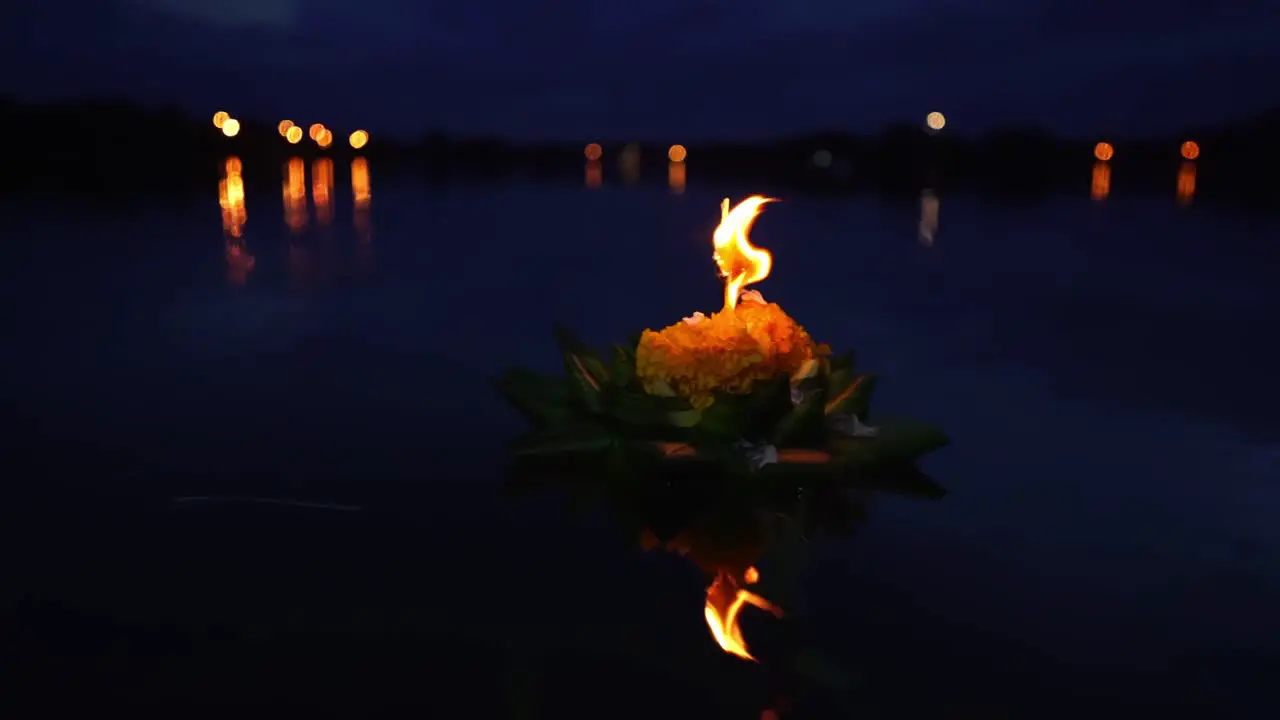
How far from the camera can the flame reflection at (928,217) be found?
50.4ft

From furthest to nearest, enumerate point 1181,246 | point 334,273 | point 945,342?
point 1181,246 → point 334,273 → point 945,342

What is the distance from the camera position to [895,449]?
3088 mm

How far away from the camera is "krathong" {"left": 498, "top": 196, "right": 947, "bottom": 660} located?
294 centimetres

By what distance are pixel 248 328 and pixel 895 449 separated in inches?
209

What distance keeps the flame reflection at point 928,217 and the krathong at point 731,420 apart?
11.6 metres

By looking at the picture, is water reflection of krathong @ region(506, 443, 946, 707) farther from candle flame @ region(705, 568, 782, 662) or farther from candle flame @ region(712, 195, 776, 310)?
candle flame @ region(712, 195, 776, 310)

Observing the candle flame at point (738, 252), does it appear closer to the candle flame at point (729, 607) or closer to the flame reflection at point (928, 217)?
the candle flame at point (729, 607)

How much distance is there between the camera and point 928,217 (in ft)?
65.3

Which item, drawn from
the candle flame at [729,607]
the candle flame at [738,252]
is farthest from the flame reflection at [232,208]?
the candle flame at [729,607]

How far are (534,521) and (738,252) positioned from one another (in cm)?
106

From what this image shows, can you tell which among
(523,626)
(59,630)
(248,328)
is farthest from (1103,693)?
(248,328)

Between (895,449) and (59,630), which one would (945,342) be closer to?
(895,449)

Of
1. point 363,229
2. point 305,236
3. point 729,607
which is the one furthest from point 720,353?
point 363,229

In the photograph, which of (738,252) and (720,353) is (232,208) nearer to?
(738,252)
